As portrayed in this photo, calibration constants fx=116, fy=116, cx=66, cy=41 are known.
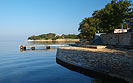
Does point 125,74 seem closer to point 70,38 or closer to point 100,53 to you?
point 100,53

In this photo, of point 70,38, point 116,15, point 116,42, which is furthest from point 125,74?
point 70,38

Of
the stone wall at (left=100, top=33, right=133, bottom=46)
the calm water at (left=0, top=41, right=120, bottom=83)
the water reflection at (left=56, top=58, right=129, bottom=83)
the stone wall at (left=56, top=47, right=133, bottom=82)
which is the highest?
the stone wall at (left=100, top=33, right=133, bottom=46)

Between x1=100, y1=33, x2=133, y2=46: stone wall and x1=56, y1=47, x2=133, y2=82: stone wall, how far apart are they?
5672mm

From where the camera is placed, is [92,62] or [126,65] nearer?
[126,65]

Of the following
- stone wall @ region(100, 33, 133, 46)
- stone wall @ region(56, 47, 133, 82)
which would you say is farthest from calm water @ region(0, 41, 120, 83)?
stone wall @ region(100, 33, 133, 46)

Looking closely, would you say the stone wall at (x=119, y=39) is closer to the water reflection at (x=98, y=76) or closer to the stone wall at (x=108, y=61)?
the stone wall at (x=108, y=61)

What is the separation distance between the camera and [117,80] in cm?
1123

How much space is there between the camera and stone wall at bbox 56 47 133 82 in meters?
11.1

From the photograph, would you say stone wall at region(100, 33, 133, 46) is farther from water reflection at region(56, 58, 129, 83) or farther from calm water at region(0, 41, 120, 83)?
calm water at region(0, 41, 120, 83)

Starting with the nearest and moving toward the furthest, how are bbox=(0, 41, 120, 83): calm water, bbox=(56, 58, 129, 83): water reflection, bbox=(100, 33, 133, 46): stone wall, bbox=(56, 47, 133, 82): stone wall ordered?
bbox=(56, 47, 133, 82): stone wall → bbox=(56, 58, 129, 83): water reflection → bbox=(0, 41, 120, 83): calm water → bbox=(100, 33, 133, 46): stone wall

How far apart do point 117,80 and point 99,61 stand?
2.90 m

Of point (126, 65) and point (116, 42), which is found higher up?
point (116, 42)

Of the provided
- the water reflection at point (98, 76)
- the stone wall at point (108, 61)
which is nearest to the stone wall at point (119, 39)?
the stone wall at point (108, 61)

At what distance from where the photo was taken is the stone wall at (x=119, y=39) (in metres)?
18.0
